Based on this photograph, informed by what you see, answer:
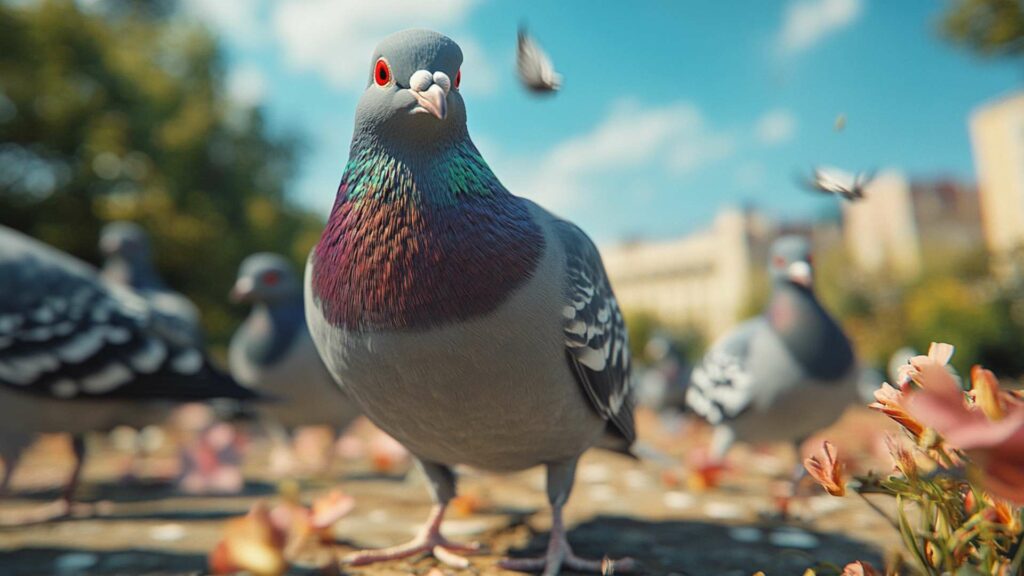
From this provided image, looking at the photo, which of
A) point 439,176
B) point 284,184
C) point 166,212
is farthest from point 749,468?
point 284,184

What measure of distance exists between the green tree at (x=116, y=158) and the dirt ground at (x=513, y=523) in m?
11.7

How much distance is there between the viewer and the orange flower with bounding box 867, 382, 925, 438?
1.25 metres

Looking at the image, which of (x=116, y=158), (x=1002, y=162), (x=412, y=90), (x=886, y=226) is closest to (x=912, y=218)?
(x=886, y=226)

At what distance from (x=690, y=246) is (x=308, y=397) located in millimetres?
42604

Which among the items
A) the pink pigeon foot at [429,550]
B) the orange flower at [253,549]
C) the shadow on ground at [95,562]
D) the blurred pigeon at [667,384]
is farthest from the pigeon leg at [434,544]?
the blurred pigeon at [667,384]

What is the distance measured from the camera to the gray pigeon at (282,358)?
4297 millimetres

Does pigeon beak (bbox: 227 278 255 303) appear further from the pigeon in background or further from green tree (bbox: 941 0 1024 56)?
green tree (bbox: 941 0 1024 56)

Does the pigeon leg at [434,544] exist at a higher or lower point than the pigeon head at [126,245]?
lower

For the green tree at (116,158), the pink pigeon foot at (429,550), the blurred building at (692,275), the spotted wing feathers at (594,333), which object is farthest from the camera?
the blurred building at (692,275)

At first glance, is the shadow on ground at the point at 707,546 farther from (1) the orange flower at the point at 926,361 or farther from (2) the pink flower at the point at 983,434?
(2) the pink flower at the point at 983,434

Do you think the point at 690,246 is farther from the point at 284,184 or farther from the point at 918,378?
the point at 918,378

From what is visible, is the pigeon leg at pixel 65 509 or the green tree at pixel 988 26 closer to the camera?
the pigeon leg at pixel 65 509

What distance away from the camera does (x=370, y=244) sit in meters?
1.70

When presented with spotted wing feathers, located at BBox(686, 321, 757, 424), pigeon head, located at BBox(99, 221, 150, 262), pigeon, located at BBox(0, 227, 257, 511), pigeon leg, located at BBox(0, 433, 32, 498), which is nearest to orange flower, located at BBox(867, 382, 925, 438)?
spotted wing feathers, located at BBox(686, 321, 757, 424)
